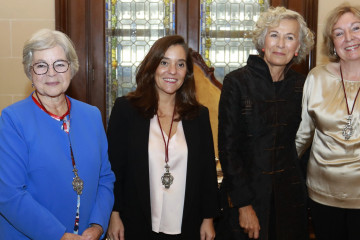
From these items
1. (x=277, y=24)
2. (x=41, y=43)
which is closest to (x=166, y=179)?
(x=41, y=43)

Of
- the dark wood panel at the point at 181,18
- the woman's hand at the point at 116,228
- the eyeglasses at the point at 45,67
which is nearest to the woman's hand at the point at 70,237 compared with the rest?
the woman's hand at the point at 116,228

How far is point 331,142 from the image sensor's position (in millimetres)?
2158

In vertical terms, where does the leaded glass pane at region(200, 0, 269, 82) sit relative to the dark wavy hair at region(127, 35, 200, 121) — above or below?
above

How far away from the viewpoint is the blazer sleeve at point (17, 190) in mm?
1642

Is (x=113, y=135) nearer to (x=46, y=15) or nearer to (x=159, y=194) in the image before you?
(x=159, y=194)

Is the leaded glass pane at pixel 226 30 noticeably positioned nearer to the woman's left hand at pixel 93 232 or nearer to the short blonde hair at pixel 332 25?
the short blonde hair at pixel 332 25

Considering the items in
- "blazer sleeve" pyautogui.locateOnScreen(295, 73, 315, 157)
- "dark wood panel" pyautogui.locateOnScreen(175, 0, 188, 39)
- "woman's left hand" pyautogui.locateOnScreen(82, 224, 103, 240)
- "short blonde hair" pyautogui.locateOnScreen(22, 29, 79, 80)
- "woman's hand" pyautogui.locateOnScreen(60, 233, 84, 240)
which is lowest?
"woman's left hand" pyautogui.locateOnScreen(82, 224, 103, 240)

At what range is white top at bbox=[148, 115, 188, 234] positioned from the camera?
2.12 meters

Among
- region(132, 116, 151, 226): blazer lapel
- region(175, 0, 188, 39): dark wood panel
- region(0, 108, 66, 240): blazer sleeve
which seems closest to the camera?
region(0, 108, 66, 240): blazer sleeve

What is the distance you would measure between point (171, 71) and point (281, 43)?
0.58 m

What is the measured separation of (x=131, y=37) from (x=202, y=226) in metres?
2.23

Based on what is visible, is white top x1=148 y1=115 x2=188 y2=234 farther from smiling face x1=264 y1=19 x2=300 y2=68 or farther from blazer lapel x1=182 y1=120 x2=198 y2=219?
smiling face x1=264 y1=19 x2=300 y2=68

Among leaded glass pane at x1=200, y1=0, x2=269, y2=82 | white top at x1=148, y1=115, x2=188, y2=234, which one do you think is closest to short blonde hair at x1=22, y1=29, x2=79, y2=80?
white top at x1=148, y1=115, x2=188, y2=234

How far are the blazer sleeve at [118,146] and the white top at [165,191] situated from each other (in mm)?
140
